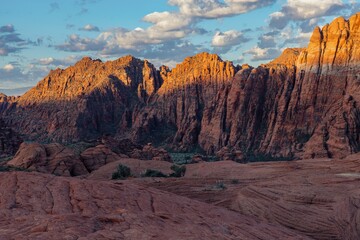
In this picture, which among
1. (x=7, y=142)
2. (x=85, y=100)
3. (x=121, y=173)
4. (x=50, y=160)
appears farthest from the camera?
(x=85, y=100)

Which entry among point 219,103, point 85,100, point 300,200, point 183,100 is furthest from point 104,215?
point 85,100

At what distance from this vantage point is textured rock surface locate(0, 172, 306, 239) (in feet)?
27.0

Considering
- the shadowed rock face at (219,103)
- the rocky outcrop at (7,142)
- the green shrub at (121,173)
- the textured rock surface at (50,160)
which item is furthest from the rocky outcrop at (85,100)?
the green shrub at (121,173)

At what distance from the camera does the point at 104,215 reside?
9328 mm

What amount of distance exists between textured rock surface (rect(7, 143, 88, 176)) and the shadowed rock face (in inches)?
1464

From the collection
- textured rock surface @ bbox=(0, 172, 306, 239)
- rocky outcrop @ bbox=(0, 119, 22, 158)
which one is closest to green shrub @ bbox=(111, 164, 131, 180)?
textured rock surface @ bbox=(0, 172, 306, 239)

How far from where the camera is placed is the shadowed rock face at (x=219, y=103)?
72875 mm

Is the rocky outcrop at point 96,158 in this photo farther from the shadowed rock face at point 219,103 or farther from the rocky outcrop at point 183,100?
the rocky outcrop at point 183,100

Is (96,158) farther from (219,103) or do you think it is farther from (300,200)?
(219,103)

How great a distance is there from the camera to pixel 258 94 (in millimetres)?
89312

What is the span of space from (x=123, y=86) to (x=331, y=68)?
87146 mm

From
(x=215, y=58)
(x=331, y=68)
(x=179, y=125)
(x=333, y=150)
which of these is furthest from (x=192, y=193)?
(x=215, y=58)

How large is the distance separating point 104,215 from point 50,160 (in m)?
28.9

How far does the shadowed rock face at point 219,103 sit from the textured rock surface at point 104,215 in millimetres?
51186
